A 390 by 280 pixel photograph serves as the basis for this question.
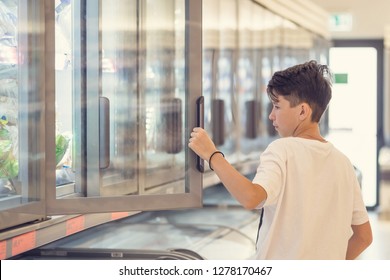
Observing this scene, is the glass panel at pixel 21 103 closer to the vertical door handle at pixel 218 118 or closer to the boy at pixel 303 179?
the boy at pixel 303 179

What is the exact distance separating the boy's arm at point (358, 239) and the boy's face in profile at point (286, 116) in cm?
35

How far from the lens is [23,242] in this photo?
256 centimetres

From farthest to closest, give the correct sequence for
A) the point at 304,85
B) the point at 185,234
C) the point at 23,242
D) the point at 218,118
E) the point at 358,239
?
the point at 218,118 → the point at 185,234 → the point at 23,242 → the point at 358,239 → the point at 304,85

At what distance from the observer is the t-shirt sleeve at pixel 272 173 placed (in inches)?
78.6

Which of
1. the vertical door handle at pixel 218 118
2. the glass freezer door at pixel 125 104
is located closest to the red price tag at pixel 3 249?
the glass freezer door at pixel 125 104

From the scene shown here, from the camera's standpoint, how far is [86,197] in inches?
106

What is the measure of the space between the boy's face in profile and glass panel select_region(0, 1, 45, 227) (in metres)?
0.78

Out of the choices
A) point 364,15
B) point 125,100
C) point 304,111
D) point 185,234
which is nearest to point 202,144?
point 304,111

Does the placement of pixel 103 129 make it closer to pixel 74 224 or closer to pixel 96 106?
pixel 96 106

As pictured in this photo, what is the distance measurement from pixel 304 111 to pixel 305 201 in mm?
239

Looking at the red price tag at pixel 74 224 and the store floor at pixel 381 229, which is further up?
the red price tag at pixel 74 224

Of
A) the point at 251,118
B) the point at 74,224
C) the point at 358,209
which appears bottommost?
the point at 74,224

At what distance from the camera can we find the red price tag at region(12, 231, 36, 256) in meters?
2.52
